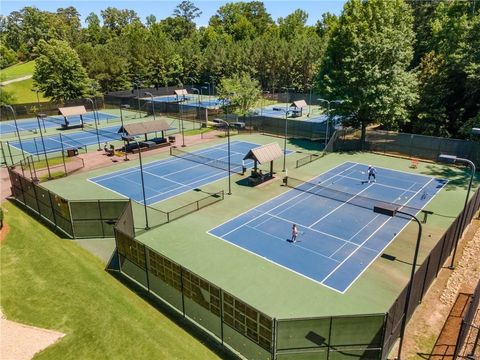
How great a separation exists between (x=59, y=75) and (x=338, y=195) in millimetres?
69036

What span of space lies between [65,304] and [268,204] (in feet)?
54.5

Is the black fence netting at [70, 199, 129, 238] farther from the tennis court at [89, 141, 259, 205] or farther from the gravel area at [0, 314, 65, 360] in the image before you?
the gravel area at [0, 314, 65, 360]

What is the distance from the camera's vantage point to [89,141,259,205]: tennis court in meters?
32.1

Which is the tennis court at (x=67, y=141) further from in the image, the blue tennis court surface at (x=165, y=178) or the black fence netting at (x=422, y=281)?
the black fence netting at (x=422, y=281)

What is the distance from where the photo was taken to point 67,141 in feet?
165

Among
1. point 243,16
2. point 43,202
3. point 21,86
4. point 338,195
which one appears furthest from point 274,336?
point 243,16

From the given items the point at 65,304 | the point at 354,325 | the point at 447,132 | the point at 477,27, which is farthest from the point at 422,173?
the point at 65,304

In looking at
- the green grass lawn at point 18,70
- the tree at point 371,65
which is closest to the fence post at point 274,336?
the tree at point 371,65

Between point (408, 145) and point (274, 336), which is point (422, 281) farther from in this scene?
point (408, 145)

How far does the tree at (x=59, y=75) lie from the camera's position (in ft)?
244

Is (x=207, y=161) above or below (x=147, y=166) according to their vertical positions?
above

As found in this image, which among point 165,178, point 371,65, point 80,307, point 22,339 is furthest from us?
point 371,65

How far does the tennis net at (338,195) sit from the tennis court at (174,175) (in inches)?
269

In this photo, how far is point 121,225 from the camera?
20406mm
